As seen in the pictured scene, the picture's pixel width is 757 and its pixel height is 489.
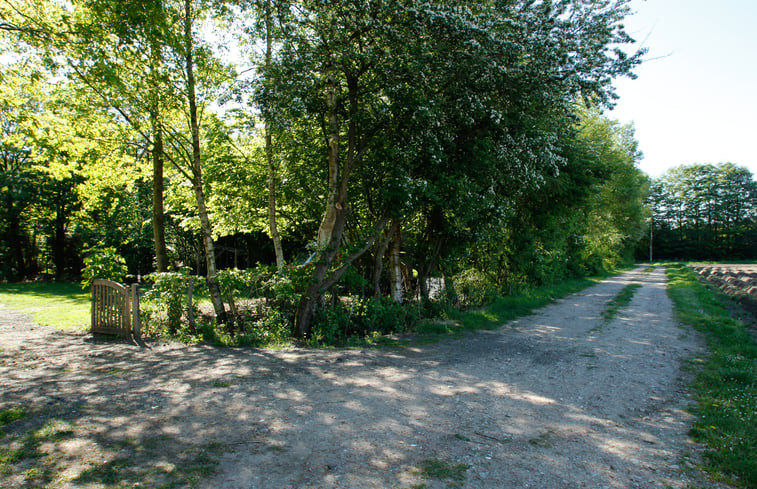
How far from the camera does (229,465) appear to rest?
152 inches

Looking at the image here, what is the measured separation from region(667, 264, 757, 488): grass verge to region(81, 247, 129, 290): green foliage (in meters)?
11.0

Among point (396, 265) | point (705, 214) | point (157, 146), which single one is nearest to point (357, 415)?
point (396, 265)

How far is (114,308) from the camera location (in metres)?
9.87

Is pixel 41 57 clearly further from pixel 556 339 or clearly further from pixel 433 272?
pixel 556 339

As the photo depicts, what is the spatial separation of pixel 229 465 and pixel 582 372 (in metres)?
5.53

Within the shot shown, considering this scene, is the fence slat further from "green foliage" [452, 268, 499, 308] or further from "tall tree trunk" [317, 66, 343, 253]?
"green foliage" [452, 268, 499, 308]

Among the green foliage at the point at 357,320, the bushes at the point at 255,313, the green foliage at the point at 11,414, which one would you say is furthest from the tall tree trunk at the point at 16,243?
the green foliage at the point at 11,414

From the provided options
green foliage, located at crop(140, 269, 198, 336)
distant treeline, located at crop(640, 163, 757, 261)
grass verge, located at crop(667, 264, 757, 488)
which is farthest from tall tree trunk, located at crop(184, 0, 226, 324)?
distant treeline, located at crop(640, 163, 757, 261)

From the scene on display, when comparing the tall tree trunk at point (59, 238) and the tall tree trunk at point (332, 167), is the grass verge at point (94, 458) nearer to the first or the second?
the tall tree trunk at point (332, 167)

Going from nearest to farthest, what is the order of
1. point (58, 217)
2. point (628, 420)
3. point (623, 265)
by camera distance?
1. point (628, 420)
2. point (58, 217)
3. point (623, 265)

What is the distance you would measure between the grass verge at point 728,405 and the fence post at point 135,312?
9.58 m

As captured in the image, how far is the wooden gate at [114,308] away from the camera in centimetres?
959

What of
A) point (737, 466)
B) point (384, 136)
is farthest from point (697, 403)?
point (384, 136)

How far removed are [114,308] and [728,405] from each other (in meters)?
10.9
